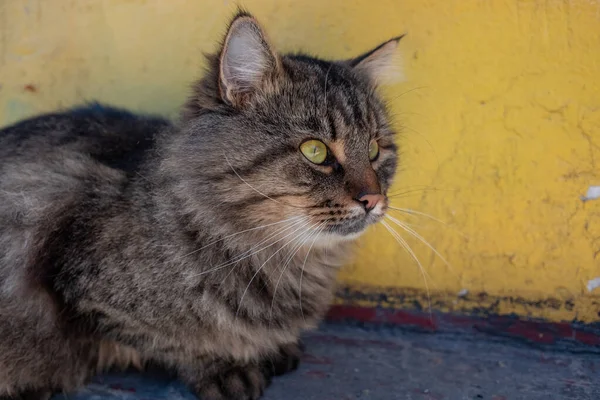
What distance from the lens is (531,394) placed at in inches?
85.7

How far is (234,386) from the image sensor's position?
6.98ft

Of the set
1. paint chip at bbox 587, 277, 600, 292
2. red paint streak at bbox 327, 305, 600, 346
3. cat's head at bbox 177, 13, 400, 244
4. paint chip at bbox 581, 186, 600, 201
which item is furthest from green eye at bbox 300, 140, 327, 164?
paint chip at bbox 587, 277, 600, 292

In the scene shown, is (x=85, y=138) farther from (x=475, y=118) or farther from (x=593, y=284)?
(x=593, y=284)

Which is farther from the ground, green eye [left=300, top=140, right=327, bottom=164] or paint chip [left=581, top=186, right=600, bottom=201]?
paint chip [left=581, top=186, right=600, bottom=201]

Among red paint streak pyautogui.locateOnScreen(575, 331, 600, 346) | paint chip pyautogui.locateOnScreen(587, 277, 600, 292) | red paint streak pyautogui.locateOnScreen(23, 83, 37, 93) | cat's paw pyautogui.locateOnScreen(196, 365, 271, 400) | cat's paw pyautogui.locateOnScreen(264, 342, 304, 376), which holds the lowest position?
cat's paw pyautogui.locateOnScreen(196, 365, 271, 400)

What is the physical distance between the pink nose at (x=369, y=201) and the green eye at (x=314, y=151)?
19cm

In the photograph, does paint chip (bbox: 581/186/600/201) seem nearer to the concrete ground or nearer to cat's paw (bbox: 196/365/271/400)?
the concrete ground

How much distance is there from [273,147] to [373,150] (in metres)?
0.43

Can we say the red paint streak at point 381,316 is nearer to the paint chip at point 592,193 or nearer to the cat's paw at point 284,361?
the cat's paw at point 284,361

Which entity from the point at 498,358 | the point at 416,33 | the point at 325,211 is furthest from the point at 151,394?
the point at 416,33

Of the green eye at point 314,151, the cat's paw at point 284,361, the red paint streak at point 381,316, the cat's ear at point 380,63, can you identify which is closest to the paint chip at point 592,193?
the red paint streak at point 381,316

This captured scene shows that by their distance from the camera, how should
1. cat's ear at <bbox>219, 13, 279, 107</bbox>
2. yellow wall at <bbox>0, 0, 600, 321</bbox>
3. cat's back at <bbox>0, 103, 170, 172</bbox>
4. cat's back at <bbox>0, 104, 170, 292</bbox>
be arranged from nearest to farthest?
cat's ear at <bbox>219, 13, 279, 107</bbox>, cat's back at <bbox>0, 104, 170, 292</bbox>, cat's back at <bbox>0, 103, 170, 172</bbox>, yellow wall at <bbox>0, 0, 600, 321</bbox>

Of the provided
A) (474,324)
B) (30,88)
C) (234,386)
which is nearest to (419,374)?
(474,324)

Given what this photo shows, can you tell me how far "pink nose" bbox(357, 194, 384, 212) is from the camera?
193 centimetres
